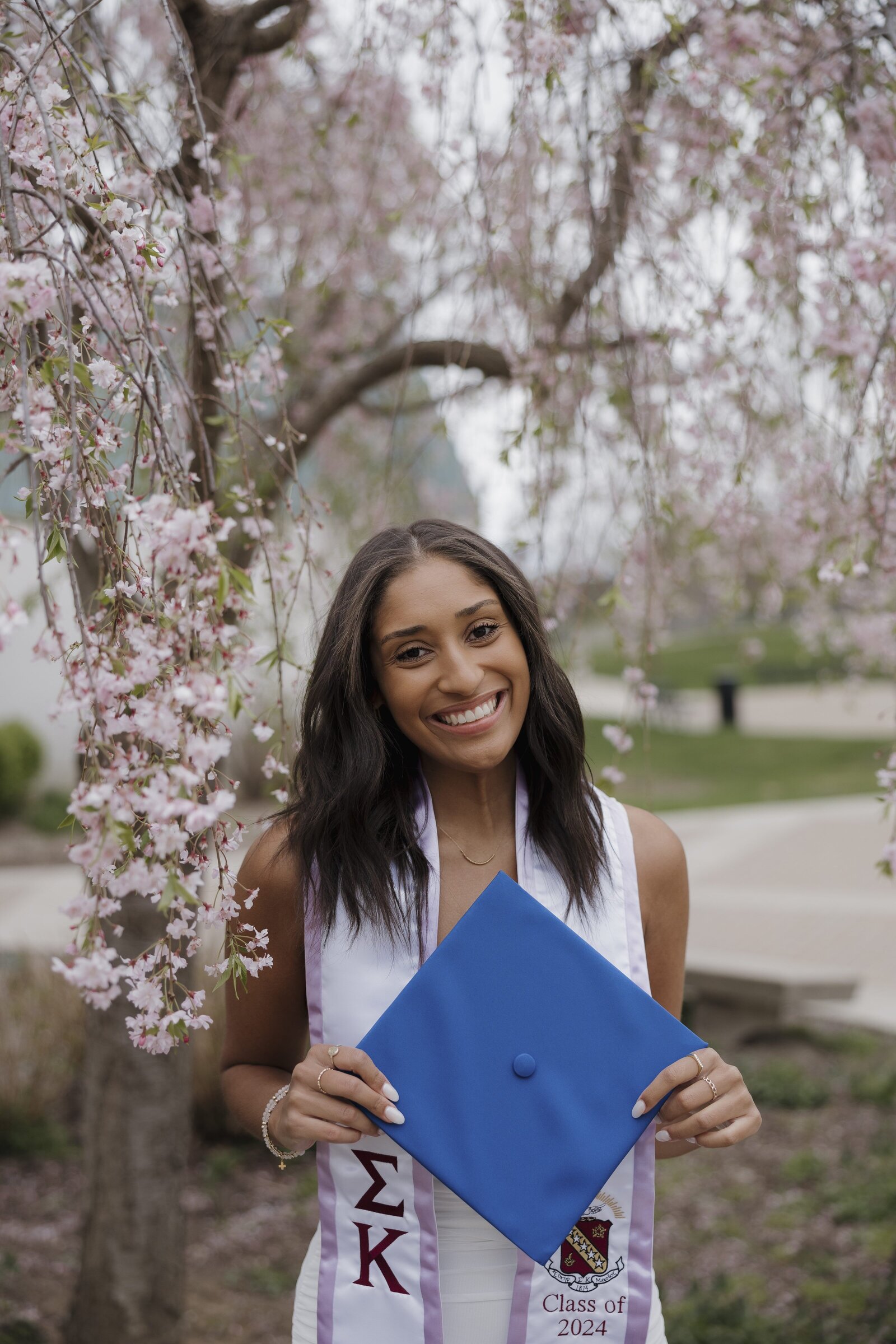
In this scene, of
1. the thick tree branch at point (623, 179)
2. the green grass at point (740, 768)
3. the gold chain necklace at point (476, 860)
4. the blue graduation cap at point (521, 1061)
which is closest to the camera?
the blue graduation cap at point (521, 1061)

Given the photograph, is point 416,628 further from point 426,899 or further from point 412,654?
point 426,899

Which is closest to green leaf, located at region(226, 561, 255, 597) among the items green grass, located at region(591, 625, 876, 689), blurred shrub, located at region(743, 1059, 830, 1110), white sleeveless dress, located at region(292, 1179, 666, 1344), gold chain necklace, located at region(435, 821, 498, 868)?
gold chain necklace, located at region(435, 821, 498, 868)

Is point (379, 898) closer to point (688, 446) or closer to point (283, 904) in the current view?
point (283, 904)

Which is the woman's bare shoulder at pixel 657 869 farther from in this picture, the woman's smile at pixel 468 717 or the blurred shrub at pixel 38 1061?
the blurred shrub at pixel 38 1061

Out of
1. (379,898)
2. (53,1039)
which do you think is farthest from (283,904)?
(53,1039)

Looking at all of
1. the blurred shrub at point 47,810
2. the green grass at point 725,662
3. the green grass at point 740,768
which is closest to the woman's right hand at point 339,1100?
the blurred shrub at point 47,810

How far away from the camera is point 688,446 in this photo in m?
3.73

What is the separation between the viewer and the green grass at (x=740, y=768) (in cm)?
1432

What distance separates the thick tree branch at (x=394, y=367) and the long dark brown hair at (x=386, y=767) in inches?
43.5

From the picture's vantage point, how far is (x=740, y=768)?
16625 millimetres

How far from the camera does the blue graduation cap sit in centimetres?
157

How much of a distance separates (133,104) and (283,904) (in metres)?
1.36

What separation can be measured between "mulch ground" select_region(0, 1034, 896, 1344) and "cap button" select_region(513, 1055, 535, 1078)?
7.14ft

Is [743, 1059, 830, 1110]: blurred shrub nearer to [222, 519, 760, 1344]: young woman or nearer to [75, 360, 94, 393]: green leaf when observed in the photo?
[222, 519, 760, 1344]: young woman
